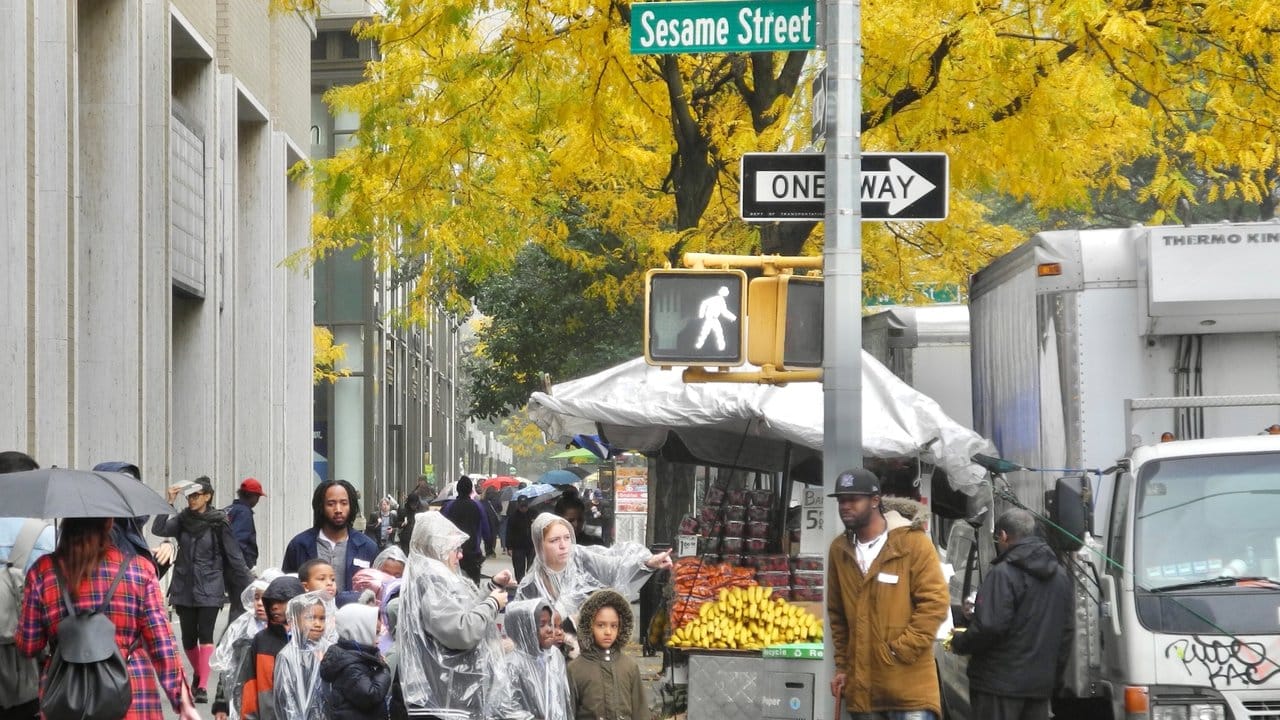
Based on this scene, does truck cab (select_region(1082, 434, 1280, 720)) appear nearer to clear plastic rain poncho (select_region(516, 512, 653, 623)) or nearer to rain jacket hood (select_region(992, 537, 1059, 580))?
rain jacket hood (select_region(992, 537, 1059, 580))

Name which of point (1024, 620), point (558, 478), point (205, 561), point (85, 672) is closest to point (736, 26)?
point (1024, 620)

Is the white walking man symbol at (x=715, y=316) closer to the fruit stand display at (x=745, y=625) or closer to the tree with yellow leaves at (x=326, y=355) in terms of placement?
the fruit stand display at (x=745, y=625)

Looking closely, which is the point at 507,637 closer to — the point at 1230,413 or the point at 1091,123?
the point at 1230,413

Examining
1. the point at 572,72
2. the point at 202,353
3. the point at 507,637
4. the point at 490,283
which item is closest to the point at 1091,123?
the point at 572,72

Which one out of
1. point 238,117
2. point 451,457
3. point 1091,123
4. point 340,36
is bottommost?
point 451,457

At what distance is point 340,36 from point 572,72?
32816 millimetres

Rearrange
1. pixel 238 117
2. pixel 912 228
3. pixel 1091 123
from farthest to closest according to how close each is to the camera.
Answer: pixel 238 117 < pixel 912 228 < pixel 1091 123

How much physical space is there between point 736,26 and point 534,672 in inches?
135

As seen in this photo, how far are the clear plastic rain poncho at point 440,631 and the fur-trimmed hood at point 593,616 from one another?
491 mm

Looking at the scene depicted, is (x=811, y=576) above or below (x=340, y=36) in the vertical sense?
below

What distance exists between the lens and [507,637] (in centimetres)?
866

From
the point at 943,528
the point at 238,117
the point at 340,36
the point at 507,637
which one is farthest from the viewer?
the point at 340,36

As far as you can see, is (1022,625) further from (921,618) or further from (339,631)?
(339,631)

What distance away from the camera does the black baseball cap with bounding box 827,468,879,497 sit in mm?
8188
